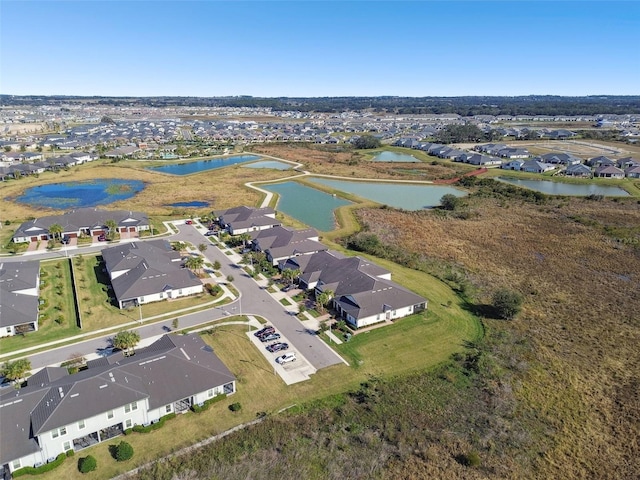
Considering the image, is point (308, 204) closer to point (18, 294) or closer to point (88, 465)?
point (18, 294)

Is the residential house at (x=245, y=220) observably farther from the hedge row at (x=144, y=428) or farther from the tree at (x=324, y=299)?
the hedge row at (x=144, y=428)

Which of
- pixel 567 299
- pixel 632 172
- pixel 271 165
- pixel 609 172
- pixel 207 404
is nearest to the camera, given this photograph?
pixel 207 404

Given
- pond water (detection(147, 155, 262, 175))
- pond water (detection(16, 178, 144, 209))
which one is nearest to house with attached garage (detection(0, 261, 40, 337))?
pond water (detection(16, 178, 144, 209))

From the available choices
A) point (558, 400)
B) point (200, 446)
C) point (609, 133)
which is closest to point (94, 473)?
point (200, 446)

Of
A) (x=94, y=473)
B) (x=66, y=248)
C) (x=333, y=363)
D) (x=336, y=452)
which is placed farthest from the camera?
(x=66, y=248)

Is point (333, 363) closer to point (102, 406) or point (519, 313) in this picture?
point (102, 406)

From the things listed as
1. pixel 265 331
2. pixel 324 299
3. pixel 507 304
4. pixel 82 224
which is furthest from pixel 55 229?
pixel 507 304

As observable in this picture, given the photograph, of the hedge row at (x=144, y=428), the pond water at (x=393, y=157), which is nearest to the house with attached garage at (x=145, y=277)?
the hedge row at (x=144, y=428)
